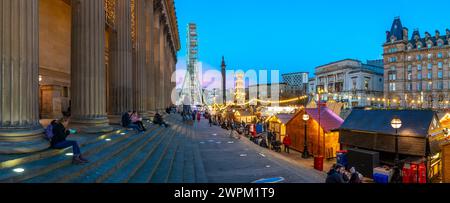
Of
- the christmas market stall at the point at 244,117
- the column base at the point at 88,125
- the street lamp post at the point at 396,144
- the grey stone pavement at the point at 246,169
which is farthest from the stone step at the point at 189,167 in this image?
the christmas market stall at the point at 244,117

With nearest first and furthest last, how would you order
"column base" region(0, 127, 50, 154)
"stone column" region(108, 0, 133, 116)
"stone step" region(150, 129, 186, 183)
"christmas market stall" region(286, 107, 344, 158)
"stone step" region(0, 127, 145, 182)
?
"stone step" region(0, 127, 145, 182) → "column base" region(0, 127, 50, 154) → "stone step" region(150, 129, 186, 183) → "stone column" region(108, 0, 133, 116) → "christmas market stall" region(286, 107, 344, 158)

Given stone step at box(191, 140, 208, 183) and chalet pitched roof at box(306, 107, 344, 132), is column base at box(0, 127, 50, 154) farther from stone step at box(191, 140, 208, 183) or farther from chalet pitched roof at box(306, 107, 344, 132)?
chalet pitched roof at box(306, 107, 344, 132)

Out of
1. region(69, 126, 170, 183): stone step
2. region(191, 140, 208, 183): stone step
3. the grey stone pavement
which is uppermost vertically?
region(69, 126, 170, 183): stone step

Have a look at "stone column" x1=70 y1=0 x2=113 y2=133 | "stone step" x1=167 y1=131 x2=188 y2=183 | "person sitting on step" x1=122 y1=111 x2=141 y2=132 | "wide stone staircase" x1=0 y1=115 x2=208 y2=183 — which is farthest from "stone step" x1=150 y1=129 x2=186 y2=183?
"stone column" x1=70 y1=0 x2=113 y2=133

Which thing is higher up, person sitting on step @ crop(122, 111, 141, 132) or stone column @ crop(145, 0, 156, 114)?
stone column @ crop(145, 0, 156, 114)

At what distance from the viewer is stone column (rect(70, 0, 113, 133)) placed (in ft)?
38.6

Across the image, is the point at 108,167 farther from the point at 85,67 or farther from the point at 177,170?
the point at 85,67

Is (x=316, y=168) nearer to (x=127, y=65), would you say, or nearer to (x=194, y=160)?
(x=194, y=160)

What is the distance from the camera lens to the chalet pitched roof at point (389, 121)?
562 inches

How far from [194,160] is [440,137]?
1193 centimetres

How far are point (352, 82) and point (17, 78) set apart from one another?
142m

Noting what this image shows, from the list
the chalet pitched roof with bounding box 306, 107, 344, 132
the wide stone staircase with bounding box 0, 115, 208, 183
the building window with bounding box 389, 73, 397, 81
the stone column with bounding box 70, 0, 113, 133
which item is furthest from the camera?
the building window with bounding box 389, 73, 397, 81

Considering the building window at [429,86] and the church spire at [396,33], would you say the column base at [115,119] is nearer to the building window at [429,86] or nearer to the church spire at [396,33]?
the building window at [429,86]

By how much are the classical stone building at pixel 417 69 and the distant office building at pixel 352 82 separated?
13.5 metres
